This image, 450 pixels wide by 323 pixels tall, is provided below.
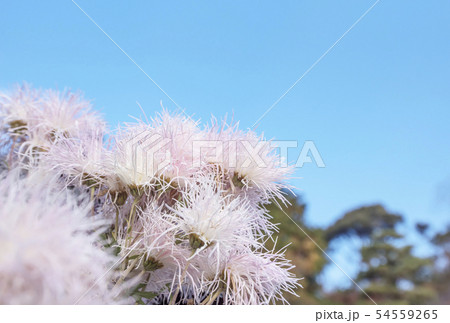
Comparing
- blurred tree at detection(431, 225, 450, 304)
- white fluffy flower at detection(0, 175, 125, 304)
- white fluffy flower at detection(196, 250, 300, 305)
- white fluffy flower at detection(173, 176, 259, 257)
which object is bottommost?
white fluffy flower at detection(0, 175, 125, 304)

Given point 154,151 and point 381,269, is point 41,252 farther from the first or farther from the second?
point 381,269

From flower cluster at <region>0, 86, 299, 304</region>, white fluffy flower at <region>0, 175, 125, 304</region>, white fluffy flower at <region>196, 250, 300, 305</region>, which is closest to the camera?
white fluffy flower at <region>0, 175, 125, 304</region>

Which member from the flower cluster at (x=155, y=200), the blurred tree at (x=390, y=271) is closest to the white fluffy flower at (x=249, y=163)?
the flower cluster at (x=155, y=200)

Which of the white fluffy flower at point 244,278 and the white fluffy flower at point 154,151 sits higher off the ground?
the white fluffy flower at point 154,151

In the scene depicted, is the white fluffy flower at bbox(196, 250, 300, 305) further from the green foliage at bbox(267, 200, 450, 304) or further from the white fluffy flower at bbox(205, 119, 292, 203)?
the green foliage at bbox(267, 200, 450, 304)

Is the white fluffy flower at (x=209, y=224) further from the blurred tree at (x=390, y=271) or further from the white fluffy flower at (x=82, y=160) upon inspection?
the blurred tree at (x=390, y=271)

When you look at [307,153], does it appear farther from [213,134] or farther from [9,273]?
[9,273]

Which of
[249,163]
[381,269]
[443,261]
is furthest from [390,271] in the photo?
[249,163]

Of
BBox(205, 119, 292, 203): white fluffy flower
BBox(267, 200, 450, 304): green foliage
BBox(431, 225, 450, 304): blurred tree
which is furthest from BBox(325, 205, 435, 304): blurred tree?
BBox(205, 119, 292, 203): white fluffy flower
